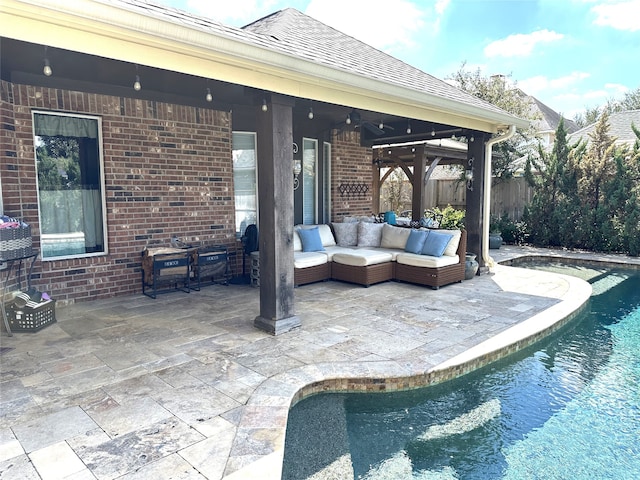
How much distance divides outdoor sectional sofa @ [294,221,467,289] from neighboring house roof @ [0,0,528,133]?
78.0 inches

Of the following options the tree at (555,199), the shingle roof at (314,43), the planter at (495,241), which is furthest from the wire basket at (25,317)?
the tree at (555,199)

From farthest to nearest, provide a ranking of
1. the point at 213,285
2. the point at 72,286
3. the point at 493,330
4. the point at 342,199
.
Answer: the point at 342,199 → the point at 213,285 → the point at 72,286 → the point at 493,330

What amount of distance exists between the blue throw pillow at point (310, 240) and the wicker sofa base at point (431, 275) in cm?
135

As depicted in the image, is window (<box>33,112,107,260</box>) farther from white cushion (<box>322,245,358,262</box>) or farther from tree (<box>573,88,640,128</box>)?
tree (<box>573,88,640,128</box>)

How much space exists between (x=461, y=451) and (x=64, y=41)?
11.9ft

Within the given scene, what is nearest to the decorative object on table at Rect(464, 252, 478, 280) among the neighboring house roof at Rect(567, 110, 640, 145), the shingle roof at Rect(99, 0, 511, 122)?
the shingle roof at Rect(99, 0, 511, 122)

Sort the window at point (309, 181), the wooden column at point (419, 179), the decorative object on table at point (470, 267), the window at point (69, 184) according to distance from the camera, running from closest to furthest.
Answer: the window at point (69, 184) < the decorative object on table at point (470, 267) < the window at point (309, 181) < the wooden column at point (419, 179)

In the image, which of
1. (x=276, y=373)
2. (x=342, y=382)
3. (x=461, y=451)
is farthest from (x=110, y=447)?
(x=461, y=451)

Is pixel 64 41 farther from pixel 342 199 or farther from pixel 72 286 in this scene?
pixel 342 199

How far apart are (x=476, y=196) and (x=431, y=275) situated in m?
1.97

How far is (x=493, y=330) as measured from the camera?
4.72 meters

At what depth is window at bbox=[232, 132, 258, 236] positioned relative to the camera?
7.20 metres

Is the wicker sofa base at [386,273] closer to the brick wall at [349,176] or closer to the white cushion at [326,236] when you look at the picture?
the white cushion at [326,236]

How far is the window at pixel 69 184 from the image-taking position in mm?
5402
